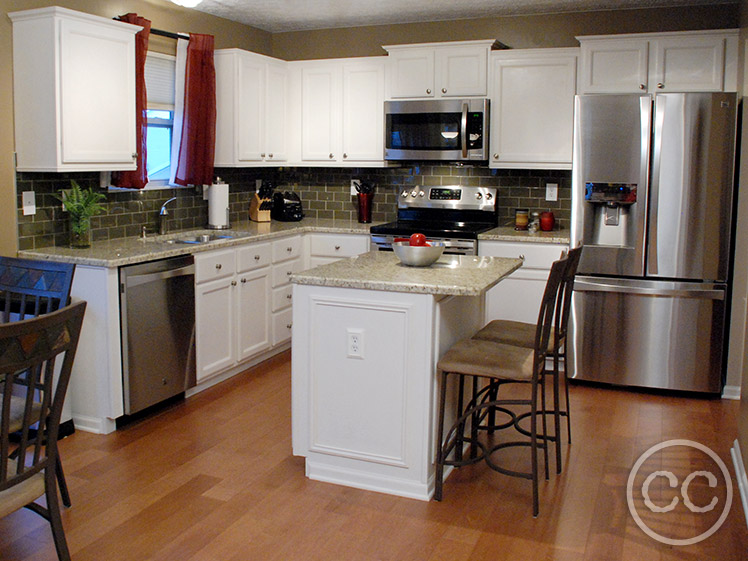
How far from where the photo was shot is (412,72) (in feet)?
17.9

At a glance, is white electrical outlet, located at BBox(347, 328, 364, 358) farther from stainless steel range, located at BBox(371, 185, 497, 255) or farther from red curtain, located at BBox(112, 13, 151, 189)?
stainless steel range, located at BBox(371, 185, 497, 255)

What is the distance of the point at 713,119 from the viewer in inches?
173

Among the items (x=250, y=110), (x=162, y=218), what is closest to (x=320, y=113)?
(x=250, y=110)

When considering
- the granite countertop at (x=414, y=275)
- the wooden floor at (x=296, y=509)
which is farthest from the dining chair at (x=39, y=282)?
the granite countertop at (x=414, y=275)

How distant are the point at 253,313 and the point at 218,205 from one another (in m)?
0.85

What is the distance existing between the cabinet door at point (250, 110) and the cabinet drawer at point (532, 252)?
1.86m

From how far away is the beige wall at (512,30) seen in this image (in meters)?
5.04

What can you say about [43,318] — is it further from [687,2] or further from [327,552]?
[687,2]

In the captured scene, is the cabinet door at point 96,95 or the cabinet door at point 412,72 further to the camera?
the cabinet door at point 412,72

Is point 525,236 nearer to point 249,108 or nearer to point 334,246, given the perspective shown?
point 334,246

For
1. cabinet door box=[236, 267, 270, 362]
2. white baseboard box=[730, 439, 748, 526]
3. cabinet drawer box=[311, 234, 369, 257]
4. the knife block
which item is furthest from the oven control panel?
white baseboard box=[730, 439, 748, 526]

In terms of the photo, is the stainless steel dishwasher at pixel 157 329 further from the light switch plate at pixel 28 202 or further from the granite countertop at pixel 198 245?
the light switch plate at pixel 28 202

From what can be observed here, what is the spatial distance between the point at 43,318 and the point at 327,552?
1341 millimetres

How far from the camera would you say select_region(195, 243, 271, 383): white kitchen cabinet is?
176 inches
